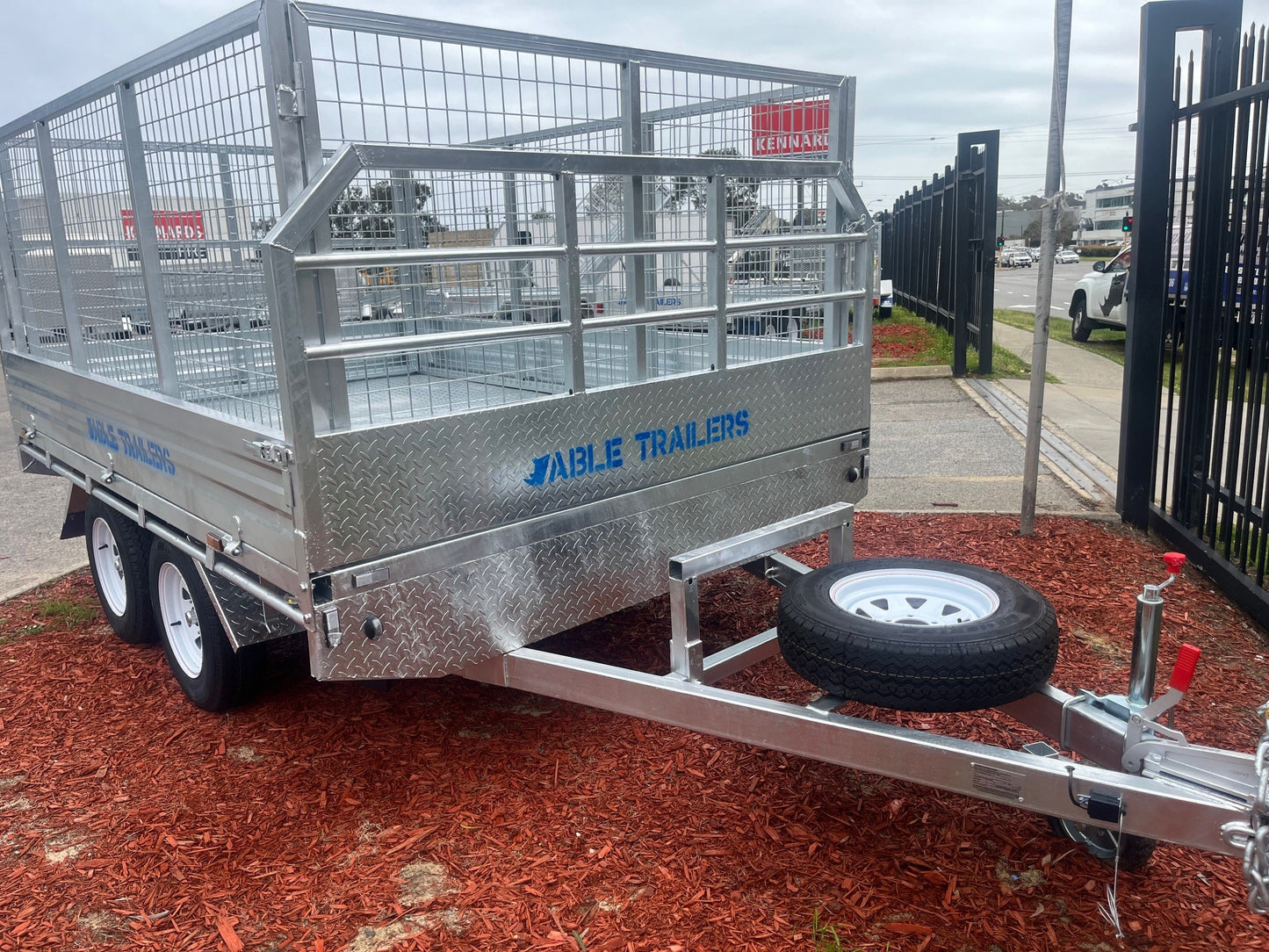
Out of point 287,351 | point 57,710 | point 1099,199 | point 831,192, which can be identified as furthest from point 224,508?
point 1099,199

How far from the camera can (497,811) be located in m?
3.37

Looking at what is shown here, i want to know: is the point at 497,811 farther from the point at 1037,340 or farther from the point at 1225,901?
the point at 1037,340

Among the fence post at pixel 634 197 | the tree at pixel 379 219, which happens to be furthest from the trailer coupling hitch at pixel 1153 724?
the tree at pixel 379 219

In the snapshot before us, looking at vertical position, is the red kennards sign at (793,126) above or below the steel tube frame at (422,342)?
above

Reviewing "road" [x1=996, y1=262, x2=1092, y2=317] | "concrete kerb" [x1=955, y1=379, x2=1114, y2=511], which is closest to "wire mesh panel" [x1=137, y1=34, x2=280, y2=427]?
"concrete kerb" [x1=955, y1=379, x2=1114, y2=511]

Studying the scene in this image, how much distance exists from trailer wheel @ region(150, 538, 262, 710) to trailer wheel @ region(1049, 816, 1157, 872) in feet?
10.3

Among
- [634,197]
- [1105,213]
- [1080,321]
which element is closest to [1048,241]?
[634,197]

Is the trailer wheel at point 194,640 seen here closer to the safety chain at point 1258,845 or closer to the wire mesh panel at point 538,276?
the wire mesh panel at point 538,276

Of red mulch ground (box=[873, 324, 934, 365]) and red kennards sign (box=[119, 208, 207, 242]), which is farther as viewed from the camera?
red mulch ground (box=[873, 324, 934, 365])

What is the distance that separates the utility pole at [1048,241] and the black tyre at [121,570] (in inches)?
193

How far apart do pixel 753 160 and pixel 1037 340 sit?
2.75 metres

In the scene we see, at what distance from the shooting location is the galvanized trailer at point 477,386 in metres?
2.76

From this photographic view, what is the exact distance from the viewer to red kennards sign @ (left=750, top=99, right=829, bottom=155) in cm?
452

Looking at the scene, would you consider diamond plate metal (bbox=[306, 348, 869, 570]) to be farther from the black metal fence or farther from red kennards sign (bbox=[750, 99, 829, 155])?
the black metal fence
